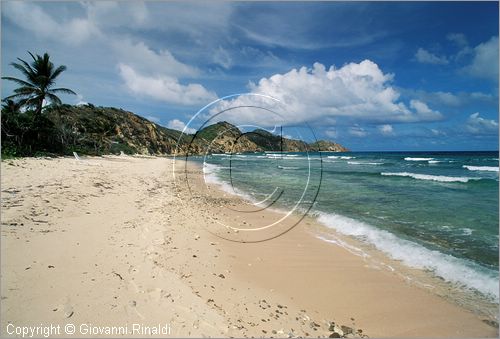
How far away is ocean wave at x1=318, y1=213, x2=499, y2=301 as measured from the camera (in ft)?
20.3

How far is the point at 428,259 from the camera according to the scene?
7.35 meters

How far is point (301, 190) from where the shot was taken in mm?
19234

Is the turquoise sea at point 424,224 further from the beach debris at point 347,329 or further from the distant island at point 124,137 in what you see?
the beach debris at point 347,329

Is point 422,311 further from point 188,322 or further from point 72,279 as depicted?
point 72,279

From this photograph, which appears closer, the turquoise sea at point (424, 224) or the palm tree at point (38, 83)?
the turquoise sea at point (424, 224)

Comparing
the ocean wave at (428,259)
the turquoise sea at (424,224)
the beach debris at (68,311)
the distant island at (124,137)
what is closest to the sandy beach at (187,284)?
the beach debris at (68,311)

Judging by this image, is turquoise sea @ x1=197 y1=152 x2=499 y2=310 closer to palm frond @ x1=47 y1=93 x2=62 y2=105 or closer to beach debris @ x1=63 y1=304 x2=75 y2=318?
beach debris @ x1=63 y1=304 x2=75 y2=318

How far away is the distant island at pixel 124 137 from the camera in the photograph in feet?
25.9

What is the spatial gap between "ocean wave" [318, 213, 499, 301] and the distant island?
3191 millimetres

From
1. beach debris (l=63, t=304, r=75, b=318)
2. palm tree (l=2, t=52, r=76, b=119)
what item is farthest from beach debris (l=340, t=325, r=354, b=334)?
palm tree (l=2, t=52, r=76, b=119)

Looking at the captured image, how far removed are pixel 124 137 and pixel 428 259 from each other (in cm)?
7522

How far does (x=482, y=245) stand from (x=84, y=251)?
10297 mm

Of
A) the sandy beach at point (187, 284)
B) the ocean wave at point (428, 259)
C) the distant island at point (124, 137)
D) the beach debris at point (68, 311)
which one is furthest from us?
the distant island at point (124, 137)

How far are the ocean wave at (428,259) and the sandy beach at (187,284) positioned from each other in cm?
117
